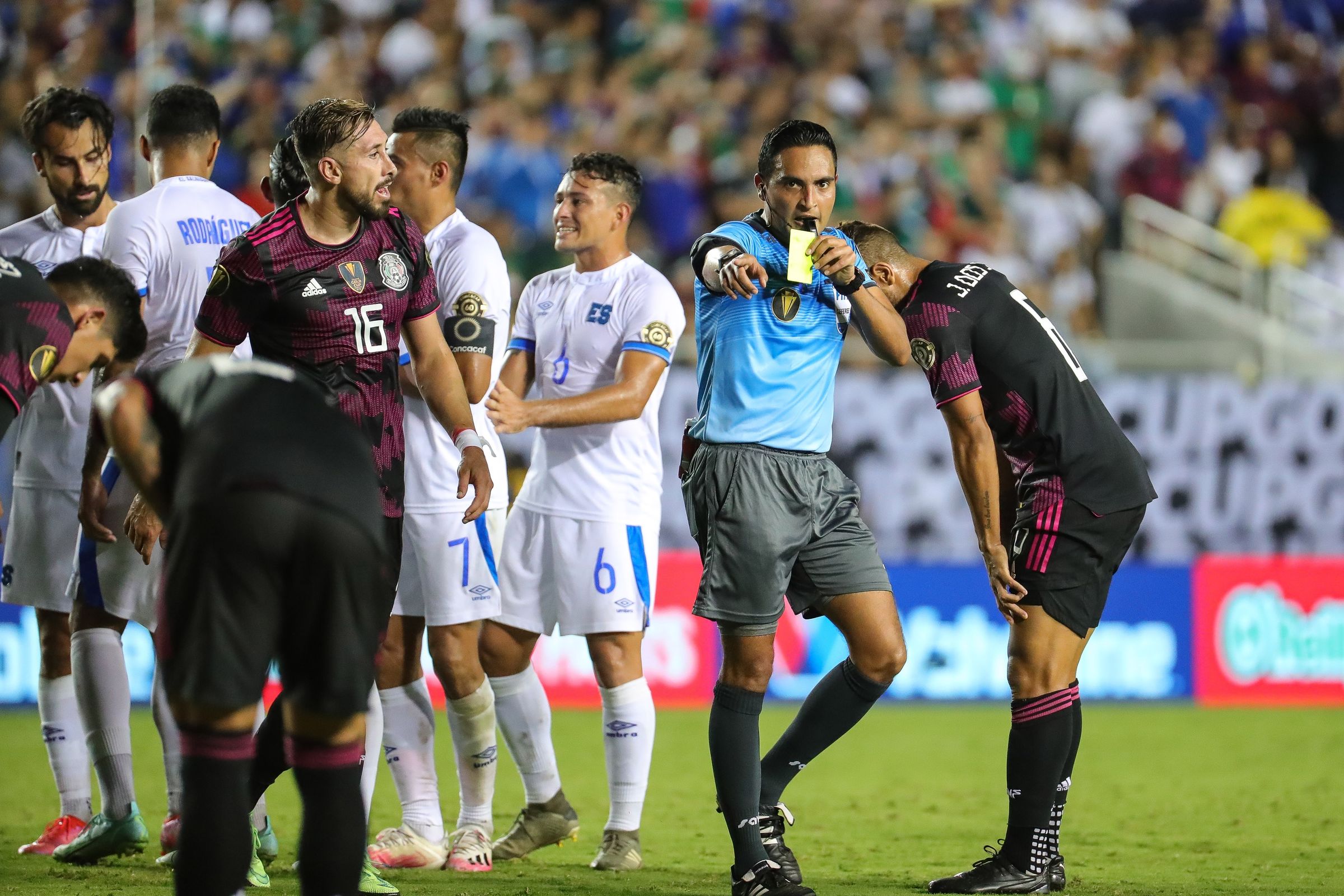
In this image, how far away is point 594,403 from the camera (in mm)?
6059

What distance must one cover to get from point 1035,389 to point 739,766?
5.66ft

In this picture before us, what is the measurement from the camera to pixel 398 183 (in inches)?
261

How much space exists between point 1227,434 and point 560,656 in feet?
20.0

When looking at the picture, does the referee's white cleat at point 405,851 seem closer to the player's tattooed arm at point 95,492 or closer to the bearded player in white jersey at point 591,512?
the bearded player in white jersey at point 591,512

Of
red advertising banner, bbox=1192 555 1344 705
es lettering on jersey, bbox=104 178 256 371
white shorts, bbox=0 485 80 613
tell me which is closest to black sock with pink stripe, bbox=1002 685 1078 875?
es lettering on jersey, bbox=104 178 256 371

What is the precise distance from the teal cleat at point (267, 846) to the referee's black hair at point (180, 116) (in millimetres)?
2702

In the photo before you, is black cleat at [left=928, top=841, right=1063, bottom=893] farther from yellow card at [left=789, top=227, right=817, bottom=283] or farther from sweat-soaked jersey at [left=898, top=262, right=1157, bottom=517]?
yellow card at [left=789, top=227, right=817, bottom=283]

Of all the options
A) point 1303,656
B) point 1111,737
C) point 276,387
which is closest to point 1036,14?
point 1303,656

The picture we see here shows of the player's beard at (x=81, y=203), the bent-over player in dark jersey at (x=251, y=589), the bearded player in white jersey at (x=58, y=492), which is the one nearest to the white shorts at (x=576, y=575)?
the bearded player in white jersey at (x=58, y=492)

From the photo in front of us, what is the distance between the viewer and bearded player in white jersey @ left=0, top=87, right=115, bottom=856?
6.31 m

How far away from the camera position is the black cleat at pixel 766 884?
202 inches

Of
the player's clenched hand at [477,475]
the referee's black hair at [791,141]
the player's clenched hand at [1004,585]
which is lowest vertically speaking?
the player's clenched hand at [1004,585]

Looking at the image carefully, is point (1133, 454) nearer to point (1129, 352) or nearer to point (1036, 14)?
point (1129, 352)

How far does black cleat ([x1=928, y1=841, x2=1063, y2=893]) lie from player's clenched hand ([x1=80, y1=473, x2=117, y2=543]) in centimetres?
321
